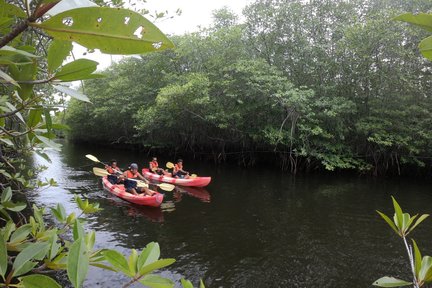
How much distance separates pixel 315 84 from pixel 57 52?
1811cm

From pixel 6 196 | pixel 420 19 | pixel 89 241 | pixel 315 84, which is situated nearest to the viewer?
pixel 420 19

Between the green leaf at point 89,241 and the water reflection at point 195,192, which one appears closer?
the green leaf at point 89,241

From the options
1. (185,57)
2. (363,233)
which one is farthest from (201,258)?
(185,57)

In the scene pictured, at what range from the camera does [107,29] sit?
56 centimetres

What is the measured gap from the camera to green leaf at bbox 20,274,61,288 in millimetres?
570

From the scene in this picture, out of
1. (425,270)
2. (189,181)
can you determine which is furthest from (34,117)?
(189,181)

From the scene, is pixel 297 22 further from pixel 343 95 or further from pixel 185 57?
pixel 185 57

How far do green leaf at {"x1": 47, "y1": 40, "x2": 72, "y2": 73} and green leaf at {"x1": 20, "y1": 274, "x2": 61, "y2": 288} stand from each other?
1.46 ft

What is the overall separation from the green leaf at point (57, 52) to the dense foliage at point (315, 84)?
1449cm

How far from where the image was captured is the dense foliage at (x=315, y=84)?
14.7 m

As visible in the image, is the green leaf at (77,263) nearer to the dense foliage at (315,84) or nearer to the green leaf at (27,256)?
the green leaf at (27,256)

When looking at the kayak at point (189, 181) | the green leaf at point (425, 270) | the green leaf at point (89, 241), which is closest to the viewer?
the green leaf at point (425, 270)

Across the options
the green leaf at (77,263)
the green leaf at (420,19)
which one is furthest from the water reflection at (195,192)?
the green leaf at (420,19)

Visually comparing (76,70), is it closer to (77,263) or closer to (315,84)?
(77,263)
